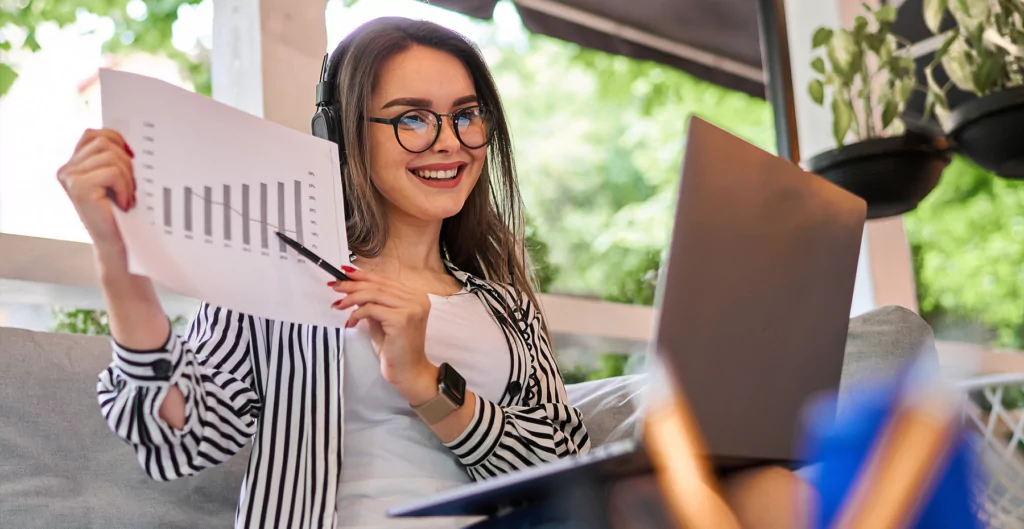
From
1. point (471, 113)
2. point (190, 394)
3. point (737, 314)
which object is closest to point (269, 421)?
point (190, 394)

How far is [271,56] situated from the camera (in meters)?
1.72

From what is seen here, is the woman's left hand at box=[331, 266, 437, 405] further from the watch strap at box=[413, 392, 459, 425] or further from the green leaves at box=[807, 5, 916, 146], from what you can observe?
the green leaves at box=[807, 5, 916, 146]

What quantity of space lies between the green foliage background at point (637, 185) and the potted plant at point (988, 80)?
243 cm

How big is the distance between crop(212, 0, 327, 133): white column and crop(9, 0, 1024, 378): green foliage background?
305cm

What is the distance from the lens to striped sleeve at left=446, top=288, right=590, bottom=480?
1.17 meters

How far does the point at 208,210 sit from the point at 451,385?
35 centimetres

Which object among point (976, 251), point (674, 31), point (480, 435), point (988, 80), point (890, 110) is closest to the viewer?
point (480, 435)

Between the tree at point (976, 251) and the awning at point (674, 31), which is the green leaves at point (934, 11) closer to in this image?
the awning at point (674, 31)

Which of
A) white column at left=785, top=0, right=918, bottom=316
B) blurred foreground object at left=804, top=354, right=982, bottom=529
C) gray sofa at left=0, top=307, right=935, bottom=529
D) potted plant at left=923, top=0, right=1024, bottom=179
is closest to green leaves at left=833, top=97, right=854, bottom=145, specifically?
potted plant at left=923, top=0, right=1024, bottom=179

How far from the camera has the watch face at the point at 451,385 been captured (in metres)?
1.12

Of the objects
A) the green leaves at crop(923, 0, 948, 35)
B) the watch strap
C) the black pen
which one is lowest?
the watch strap

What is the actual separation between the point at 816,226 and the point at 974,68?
150 centimetres

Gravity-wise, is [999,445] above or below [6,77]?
below

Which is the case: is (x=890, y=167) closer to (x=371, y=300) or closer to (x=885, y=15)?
(x=885, y=15)
